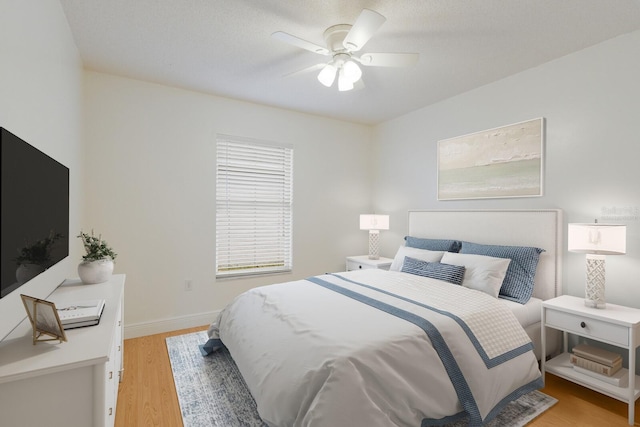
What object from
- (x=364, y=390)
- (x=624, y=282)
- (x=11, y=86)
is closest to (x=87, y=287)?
(x=11, y=86)

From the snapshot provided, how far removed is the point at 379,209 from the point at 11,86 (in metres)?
3.99

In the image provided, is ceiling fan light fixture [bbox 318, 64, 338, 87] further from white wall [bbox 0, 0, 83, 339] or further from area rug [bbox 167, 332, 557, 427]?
area rug [bbox 167, 332, 557, 427]

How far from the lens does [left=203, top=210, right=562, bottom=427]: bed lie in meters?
1.48

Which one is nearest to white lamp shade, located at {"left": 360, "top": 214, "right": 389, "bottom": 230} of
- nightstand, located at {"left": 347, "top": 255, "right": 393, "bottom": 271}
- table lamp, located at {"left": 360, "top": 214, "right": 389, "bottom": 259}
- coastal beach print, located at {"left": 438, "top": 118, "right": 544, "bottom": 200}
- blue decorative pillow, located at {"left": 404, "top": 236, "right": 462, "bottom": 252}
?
table lamp, located at {"left": 360, "top": 214, "right": 389, "bottom": 259}

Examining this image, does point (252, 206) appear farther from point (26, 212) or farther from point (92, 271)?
point (26, 212)

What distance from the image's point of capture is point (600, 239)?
2145mm

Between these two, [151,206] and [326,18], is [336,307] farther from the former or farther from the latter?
[151,206]

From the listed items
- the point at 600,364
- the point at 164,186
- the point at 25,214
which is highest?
the point at 164,186

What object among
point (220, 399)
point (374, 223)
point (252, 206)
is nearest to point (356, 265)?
point (374, 223)

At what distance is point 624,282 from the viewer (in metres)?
2.33

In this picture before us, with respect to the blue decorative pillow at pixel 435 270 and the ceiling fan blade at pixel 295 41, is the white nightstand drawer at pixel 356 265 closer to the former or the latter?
the blue decorative pillow at pixel 435 270

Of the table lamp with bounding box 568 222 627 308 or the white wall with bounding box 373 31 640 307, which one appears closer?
the table lamp with bounding box 568 222 627 308

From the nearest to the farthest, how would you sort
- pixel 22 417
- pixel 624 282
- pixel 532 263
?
pixel 22 417 < pixel 624 282 < pixel 532 263

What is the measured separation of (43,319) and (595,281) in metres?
3.17
